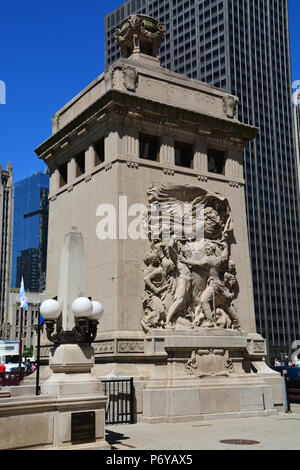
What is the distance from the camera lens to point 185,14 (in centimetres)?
12512

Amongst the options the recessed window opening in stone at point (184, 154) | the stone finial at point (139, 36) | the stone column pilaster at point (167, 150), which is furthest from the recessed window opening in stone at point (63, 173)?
the stone finial at point (139, 36)

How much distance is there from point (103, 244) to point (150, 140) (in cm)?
510

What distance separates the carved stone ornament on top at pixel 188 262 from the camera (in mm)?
20391

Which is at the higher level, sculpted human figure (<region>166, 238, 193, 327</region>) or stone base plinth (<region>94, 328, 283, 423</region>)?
sculpted human figure (<region>166, 238, 193, 327</region>)

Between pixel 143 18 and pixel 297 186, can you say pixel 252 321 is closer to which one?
pixel 143 18

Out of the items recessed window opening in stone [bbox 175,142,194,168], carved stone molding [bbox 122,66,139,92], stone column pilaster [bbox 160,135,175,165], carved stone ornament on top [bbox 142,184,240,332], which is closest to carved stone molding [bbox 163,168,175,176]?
stone column pilaster [bbox 160,135,175,165]

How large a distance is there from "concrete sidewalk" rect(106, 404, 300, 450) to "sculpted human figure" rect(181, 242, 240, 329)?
4.12 metres

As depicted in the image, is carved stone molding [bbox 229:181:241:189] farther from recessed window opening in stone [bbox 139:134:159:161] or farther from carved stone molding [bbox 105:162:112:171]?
carved stone molding [bbox 105:162:112:171]

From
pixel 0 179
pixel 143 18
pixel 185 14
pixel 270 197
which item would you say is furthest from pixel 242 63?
pixel 143 18

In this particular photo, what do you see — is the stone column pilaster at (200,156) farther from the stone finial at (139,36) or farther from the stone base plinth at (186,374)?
the stone base plinth at (186,374)

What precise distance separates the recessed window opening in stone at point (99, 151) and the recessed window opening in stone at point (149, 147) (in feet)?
5.89

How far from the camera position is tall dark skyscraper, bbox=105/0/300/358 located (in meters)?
117

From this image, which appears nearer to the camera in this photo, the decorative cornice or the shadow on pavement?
the shadow on pavement

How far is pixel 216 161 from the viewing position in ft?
82.6
